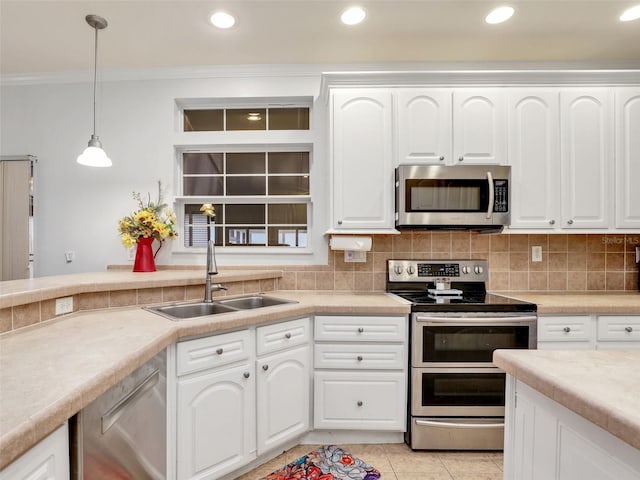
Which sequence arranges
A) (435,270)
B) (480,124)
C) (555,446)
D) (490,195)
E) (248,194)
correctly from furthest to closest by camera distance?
(248,194), (435,270), (480,124), (490,195), (555,446)

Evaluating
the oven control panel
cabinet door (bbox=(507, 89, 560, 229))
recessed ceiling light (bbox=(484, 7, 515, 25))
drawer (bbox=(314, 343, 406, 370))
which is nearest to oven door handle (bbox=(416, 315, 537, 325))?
drawer (bbox=(314, 343, 406, 370))

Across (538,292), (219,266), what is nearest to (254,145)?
(219,266)

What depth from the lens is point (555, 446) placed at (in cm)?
88

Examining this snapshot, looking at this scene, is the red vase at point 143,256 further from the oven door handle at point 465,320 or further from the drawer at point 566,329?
the drawer at point 566,329

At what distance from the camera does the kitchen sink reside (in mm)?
1987

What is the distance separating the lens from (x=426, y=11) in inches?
80.0

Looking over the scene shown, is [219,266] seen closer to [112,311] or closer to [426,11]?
[112,311]

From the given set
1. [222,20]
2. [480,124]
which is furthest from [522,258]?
[222,20]

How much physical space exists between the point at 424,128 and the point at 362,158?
0.48 metres

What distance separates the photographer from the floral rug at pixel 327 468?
1.83m

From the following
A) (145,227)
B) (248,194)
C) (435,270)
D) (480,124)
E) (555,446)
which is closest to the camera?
(555,446)

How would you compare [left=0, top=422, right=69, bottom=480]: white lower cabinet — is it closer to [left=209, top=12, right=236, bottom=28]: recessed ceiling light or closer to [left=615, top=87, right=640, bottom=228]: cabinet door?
[left=209, top=12, right=236, bottom=28]: recessed ceiling light

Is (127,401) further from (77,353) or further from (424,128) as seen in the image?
(424,128)

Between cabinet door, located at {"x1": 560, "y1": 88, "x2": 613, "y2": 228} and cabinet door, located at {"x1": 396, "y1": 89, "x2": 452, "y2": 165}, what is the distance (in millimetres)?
806
